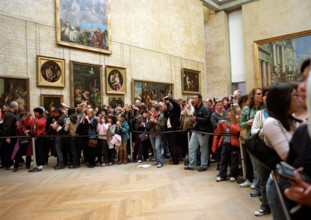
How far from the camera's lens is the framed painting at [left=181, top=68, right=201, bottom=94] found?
16828 mm

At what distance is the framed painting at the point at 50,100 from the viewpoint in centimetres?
994

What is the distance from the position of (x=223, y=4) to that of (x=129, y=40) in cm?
1153

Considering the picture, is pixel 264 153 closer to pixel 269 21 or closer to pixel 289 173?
pixel 289 173

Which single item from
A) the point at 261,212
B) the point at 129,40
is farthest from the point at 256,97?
the point at 129,40

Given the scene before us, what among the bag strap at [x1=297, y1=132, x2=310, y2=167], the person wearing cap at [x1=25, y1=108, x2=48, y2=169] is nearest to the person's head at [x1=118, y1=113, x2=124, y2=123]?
the person wearing cap at [x1=25, y1=108, x2=48, y2=169]

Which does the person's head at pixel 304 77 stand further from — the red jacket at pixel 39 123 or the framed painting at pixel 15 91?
the framed painting at pixel 15 91

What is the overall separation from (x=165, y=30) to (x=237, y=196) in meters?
14.0

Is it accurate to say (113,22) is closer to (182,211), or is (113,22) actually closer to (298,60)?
(182,211)

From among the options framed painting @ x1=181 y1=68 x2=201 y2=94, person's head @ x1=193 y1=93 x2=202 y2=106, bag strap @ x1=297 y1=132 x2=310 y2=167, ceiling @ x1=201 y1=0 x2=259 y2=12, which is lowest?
bag strap @ x1=297 y1=132 x2=310 y2=167

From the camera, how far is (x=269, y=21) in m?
18.3

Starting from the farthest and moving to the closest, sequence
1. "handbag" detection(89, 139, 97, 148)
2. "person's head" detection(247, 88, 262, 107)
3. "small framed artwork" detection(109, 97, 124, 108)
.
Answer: "small framed artwork" detection(109, 97, 124, 108) < "handbag" detection(89, 139, 97, 148) < "person's head" detection(247, 88, 262, 107)

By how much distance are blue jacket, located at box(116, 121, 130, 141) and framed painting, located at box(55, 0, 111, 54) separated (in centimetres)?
558

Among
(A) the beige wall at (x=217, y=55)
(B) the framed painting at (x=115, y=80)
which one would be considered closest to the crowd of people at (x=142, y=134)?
(B) the framed painting at (x=115, y=80)

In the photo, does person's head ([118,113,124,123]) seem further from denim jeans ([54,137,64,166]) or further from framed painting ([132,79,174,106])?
framed painting ([132,79,174,106])
